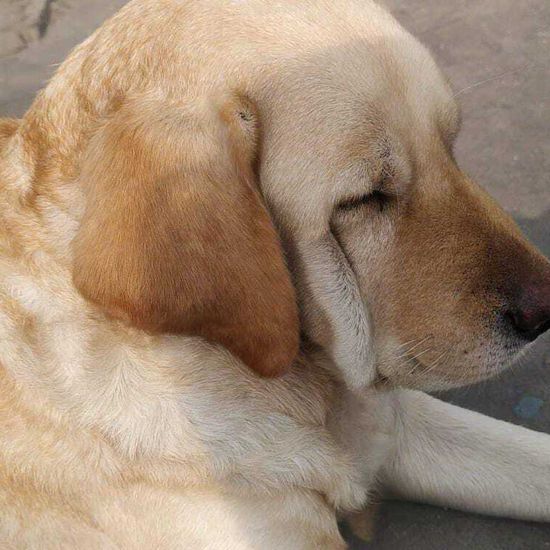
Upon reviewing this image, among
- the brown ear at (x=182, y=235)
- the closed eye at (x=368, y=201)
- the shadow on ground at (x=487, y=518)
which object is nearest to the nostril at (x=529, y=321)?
the closed eye at (x=368, y=201)

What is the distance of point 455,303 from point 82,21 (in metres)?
4.77

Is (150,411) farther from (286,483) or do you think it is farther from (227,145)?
(227,145)

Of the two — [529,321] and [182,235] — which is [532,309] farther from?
[182,235]

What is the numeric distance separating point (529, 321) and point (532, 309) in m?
0.04

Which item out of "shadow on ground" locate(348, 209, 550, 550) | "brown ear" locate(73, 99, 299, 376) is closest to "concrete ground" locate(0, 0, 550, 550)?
"shadow on ground" locate(348, 209, 550, 550)

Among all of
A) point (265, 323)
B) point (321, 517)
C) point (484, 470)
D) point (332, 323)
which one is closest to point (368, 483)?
point (321, 517)

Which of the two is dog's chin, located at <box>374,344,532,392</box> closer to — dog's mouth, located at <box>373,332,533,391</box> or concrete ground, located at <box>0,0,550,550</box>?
dog's mouth, located at <box>373,332,533,391</box>

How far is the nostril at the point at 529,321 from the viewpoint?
2.17m

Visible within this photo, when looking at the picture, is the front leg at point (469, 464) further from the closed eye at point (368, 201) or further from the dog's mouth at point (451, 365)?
the closed eye at point (368, 201)

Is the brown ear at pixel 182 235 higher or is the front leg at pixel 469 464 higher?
the brown ear at pixel 182 235

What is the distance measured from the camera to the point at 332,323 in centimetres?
228

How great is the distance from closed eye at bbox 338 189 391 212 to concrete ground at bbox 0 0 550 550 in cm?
71

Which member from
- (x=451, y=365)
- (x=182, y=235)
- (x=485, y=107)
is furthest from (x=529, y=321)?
(x=485, y=107)

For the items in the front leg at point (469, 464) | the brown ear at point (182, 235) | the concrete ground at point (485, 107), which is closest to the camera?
the brown ear at point (182, 235)
